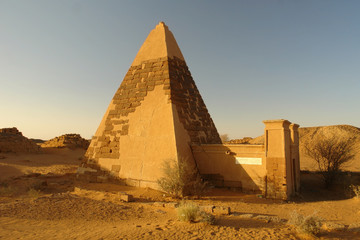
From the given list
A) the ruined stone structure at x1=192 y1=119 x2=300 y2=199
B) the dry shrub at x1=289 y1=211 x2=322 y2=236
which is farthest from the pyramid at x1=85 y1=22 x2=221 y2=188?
the dry shrub at x1=289 y1=211 x2=322 y2=236

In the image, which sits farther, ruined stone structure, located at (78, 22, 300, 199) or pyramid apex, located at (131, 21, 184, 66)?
pyramid apex, located at (131, 21, 184, 66)

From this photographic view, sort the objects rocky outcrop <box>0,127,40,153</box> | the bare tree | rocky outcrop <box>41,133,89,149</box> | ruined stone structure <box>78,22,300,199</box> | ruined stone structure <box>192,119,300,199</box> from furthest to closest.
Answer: rocky outcrop <box>41,133,89,149</box> < rocky outcrop <box>0,127,40,153</box> < the bare tree < ruined stone structure <box>78,22,300,199</box> < ruined stone structure <box>192,119,300,199</box>

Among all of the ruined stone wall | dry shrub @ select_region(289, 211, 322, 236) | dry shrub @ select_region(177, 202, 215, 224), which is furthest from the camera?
the ruined stone wall

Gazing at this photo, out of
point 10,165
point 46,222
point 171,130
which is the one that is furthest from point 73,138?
point 46,222

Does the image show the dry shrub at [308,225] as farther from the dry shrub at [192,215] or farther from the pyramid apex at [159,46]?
the pyramid apex at [159,46]

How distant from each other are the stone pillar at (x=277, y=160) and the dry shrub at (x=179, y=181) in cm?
215

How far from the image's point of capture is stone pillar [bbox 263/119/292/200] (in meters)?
7.82

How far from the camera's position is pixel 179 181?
7.71m

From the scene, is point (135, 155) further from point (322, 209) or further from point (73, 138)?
point (73, 138)

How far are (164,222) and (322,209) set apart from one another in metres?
→ 4.65

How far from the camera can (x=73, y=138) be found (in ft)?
91.5

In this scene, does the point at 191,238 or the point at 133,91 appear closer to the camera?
the point at 191,238

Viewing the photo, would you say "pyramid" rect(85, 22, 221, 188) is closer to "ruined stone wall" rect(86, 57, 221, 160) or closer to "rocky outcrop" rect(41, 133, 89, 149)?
"ruined stone wall" rect(86, 57, 221, 160)

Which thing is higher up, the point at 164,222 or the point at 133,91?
the point at 133,91
